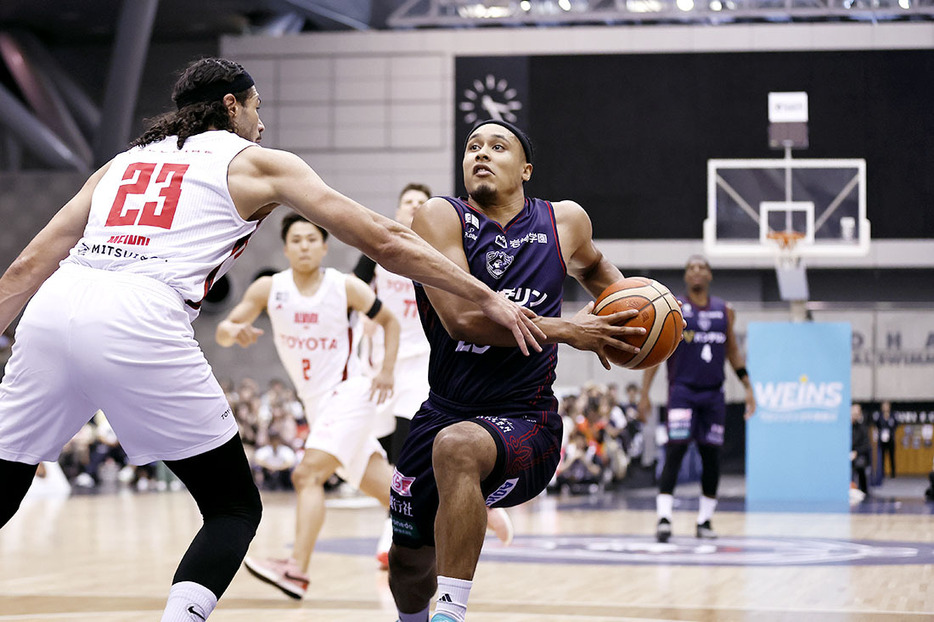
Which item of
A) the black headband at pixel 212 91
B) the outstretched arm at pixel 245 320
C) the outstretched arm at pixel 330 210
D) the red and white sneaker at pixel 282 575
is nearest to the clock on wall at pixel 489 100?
the outstretched arm at pixel 245 320

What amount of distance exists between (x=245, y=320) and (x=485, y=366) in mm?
3044

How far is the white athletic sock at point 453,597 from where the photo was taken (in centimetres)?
361

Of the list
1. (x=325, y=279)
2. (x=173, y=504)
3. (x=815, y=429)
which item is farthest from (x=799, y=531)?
(x=173, y=504)

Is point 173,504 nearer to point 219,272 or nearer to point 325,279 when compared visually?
point 325,279

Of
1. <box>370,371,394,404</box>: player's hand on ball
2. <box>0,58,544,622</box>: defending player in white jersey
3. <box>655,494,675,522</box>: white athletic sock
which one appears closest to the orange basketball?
<box>0,58,544,622</box>: defending player in white jersey

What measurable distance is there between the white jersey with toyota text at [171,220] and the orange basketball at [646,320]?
51.7 inches

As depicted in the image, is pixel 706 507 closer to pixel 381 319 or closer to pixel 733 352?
pixel 733 352

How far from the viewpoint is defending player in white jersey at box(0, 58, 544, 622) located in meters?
3.16

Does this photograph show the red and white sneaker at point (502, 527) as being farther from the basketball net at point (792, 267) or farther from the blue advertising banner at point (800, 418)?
the basketball net at point (792, 267)

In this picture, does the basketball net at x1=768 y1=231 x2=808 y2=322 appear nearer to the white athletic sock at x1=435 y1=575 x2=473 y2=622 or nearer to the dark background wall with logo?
the dark background wall with logo

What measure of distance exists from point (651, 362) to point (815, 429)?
436 inches

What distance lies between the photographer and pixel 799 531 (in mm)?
10477

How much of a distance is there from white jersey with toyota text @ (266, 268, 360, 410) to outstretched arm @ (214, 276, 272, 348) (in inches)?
2.2

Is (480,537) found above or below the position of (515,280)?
below
